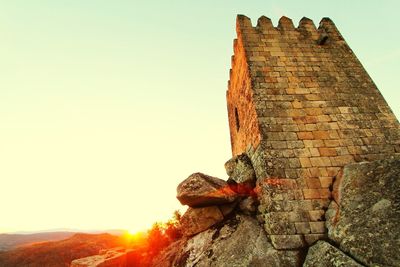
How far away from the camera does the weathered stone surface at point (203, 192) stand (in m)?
6.74

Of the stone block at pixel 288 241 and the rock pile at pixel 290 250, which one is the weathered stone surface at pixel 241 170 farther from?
the stone block at pixel 288 241

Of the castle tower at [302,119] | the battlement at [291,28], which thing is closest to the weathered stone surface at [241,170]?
the castle tower at [302,119]

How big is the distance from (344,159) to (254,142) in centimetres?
226

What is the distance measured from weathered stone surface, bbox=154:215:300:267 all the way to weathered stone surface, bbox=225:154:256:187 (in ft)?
3.30

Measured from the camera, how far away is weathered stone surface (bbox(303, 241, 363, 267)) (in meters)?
4.55

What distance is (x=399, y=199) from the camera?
4.79 metres

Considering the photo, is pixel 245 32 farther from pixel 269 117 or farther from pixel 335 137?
pixel 335 137

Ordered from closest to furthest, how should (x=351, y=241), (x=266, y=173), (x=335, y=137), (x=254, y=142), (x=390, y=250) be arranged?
(x=390, y=250), (x=351, y=241), (x=266, y=173), (x=335, y=137), (x=254, y=142)

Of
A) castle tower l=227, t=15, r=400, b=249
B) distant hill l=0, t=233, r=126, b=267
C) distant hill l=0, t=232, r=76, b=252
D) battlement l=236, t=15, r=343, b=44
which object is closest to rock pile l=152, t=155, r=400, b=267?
castle tower l=227, t=15, r=400, b=249

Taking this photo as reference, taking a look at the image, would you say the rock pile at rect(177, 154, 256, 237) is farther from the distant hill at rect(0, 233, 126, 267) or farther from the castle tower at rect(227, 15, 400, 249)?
the distant hill at rect(0, 233, 126, 267)

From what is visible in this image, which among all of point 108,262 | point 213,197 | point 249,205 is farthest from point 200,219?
point 108,262

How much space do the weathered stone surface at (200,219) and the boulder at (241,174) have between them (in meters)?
0.87

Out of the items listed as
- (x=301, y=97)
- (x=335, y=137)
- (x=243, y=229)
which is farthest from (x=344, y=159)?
(x=243, y=229)

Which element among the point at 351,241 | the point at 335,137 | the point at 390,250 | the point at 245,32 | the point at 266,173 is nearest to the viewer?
the point at 390,250
